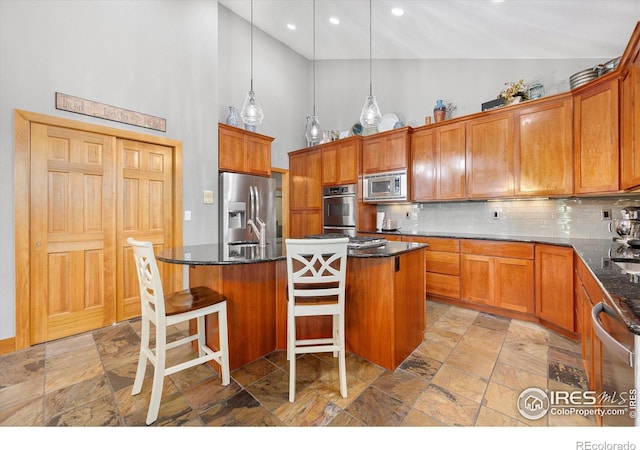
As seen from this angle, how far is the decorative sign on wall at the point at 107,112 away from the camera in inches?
102

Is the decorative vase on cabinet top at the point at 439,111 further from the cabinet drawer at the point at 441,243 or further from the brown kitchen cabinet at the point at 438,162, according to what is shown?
the cabinet drawer at the point at 441,243

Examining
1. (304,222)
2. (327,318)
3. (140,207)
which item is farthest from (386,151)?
(140,207)

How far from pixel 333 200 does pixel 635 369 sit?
160 inches

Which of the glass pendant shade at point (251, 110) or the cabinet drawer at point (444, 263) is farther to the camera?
the cabinet drawer at point (444, 263)

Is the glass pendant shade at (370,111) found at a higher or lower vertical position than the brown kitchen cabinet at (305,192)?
higher

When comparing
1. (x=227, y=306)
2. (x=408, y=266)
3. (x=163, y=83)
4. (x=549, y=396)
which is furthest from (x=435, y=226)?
(x=163, y=83)

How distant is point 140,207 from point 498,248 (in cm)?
411

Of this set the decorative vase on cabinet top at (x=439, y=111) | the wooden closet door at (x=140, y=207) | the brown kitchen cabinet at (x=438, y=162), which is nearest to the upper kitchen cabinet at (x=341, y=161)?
the brown kitchen cabinet at (x=438, y=162)

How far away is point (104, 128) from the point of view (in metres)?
2.81

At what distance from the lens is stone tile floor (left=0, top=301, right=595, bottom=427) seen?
155 centimetres

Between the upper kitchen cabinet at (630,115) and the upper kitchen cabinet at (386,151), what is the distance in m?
2.13

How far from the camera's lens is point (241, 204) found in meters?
3.92

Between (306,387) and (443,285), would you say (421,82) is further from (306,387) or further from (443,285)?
(306,387)

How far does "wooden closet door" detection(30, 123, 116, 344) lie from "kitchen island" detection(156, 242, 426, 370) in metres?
1.32
